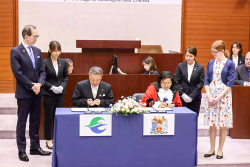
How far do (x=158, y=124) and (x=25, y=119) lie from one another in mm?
1685

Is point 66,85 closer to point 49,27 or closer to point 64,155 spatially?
point 64,155

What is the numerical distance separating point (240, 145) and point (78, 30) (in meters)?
4.87

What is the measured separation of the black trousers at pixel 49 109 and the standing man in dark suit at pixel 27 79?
30 cm

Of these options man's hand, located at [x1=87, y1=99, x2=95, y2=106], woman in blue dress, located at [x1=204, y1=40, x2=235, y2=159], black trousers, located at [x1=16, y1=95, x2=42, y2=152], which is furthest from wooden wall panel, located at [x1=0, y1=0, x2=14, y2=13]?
woman in blue dress, located at [x1=204, y1=40, x2=235, y2=159]

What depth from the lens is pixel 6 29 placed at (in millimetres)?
9102

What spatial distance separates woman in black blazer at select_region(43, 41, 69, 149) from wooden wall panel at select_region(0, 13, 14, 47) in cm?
403

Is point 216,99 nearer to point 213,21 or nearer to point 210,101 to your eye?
point 210,101

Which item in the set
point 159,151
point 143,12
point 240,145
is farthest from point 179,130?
point 143,12

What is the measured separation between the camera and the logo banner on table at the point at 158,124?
170 inches

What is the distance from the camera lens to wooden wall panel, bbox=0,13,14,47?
908cm

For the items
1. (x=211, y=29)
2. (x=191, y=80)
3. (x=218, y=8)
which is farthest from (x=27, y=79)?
(x=218, y=8)

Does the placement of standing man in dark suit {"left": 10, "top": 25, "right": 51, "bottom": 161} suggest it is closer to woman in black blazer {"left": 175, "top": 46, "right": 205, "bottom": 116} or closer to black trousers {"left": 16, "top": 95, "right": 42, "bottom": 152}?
black trousers {"left": 16, "top": 95, "right": 42, "bottom": 152}

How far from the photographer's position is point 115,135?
14.1 ft

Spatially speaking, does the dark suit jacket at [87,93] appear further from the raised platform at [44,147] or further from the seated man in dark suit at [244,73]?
the seated man in dark suit at [244,73]
